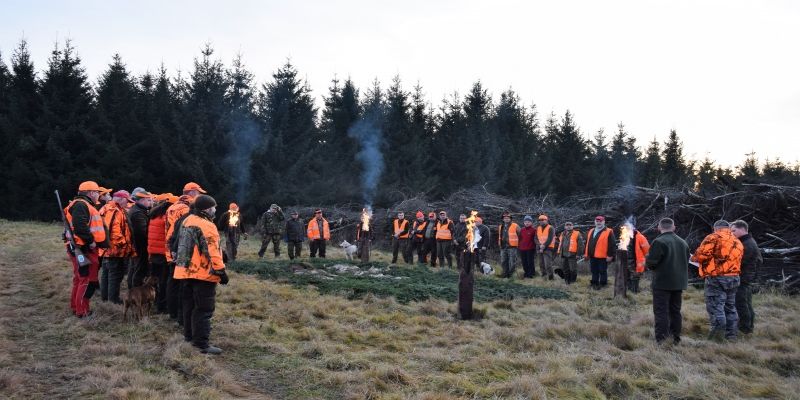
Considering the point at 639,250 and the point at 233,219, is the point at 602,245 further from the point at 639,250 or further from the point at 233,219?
the point at 233,219

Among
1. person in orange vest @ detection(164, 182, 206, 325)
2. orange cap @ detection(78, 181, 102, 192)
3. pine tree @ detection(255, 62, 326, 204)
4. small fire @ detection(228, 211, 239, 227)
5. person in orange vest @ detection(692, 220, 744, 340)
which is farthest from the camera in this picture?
pine tree @ detection(255, 62, 326, 204)

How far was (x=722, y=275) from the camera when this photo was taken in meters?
8.22

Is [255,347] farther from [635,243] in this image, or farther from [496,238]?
[496,238]

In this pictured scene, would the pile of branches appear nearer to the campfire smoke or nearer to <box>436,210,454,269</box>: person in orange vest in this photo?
the campfire smoke

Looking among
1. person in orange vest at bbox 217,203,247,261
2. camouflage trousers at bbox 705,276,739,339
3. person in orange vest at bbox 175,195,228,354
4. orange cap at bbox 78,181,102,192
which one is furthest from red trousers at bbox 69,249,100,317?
camouflage trousers at bbox 705,276,739,339

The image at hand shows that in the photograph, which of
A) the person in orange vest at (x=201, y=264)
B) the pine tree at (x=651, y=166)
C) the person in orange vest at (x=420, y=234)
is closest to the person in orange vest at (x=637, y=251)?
the person in orange vest at (x=420, y=234)

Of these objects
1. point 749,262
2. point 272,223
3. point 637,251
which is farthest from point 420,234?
point 749,262

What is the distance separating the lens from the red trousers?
7973 millimetres

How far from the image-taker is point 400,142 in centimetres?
4119

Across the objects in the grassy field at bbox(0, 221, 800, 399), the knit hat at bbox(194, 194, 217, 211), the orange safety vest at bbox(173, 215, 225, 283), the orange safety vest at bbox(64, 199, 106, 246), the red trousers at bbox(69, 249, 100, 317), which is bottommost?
the grassy field at bbox(0, 221, 800, 399)

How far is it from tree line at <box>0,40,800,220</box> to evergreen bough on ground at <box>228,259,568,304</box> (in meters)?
12.9

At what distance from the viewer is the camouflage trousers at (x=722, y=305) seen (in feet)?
27.0

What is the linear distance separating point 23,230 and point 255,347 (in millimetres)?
21091

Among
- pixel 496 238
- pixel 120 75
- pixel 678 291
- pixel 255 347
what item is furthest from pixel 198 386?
pixel 120 75
